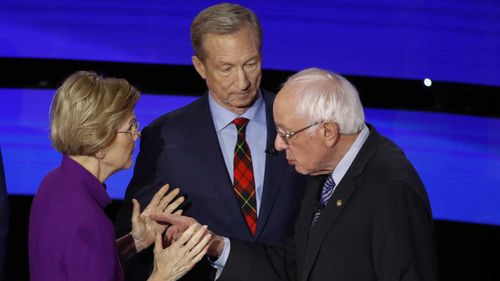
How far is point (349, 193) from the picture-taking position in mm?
2840

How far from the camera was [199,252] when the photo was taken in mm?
2951

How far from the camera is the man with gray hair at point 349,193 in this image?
2.70 meters

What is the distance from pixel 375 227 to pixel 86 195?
0.89 meters

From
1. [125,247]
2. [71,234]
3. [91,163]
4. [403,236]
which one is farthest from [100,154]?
[403,236]

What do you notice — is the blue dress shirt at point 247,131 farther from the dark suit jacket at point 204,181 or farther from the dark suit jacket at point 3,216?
the dark suit jacket at point 3,216

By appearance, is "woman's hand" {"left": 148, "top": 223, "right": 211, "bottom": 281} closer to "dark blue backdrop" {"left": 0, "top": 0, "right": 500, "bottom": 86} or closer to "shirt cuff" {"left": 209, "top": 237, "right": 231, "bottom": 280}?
"shirt cuff" {"left": 209, "top": 237, "right": 231, "bottom": 280}

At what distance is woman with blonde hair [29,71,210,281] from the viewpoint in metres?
2.67

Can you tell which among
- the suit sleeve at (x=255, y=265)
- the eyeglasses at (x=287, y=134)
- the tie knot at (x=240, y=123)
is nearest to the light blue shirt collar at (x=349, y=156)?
the eyeglasses at (x=287, y=134)

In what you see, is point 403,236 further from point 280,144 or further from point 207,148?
point 207,148

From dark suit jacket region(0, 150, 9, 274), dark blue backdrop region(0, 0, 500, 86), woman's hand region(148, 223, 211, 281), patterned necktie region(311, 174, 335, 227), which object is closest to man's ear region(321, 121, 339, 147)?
patterned necktie region(311, 174, 335, 227)

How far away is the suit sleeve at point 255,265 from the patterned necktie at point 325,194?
30cm

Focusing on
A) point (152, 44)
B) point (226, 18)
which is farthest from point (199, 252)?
point (152, 44)

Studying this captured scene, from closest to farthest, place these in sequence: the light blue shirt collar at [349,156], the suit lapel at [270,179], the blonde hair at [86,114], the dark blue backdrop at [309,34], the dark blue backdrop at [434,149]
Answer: the blonde hair at [86,114] < the light blue shirt collar at [349,156] < the suit lapel at [270,179] < the dark blue backdrop at [309,34] < the dark blue backdrop at [434,149]

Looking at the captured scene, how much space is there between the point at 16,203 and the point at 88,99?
2.11m
